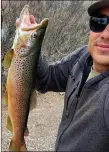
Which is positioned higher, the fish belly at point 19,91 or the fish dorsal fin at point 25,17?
the fish dorsal fin at point 25,17

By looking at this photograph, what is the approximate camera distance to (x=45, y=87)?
10.7 ft

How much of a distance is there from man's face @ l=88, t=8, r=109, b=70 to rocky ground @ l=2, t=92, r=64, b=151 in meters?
3.80

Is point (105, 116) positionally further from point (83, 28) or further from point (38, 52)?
point (83, 28)

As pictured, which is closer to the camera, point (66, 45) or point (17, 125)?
point (17, 125)

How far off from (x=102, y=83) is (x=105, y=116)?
0.27 m

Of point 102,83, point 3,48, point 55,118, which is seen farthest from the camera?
point 3,48

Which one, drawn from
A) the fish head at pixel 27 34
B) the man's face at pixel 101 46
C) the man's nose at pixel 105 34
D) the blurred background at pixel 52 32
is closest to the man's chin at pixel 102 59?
the man's face at pixel 101 46

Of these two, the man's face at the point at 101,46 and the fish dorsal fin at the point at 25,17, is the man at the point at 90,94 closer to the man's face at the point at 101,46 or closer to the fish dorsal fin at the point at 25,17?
the man's face at the point at 101,46

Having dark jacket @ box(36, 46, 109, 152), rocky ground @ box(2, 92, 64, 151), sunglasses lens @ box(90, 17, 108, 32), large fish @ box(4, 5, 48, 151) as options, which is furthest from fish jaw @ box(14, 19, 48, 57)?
rocky ground @ box(2, 92, 64, 151)

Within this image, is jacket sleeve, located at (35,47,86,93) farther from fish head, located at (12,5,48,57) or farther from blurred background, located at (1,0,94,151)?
blurred background, located at (1,0,94,151)

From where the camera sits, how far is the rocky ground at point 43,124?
6477 millimetres

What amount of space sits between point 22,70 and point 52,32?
7468mm

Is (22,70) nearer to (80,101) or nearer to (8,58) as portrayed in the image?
(8,58)

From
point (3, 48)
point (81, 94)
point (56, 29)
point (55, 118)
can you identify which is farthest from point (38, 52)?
point (56, 29)
